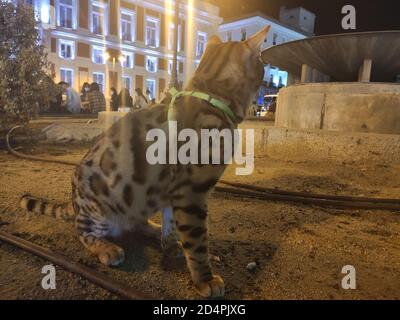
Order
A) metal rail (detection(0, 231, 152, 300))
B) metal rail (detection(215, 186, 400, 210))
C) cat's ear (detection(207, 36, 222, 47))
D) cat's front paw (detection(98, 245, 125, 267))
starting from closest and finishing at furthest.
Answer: metal rail (detection(0, 231, 152, 300)) → cat's front paw (detection(98, 245, 125, 267)) → cat's ear (detection(207, 36, 222, 47)) → metal rail (detection(215, 186, 400, 210))

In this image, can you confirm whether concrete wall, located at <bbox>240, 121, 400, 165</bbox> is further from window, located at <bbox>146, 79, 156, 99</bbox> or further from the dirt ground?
window, located at <bbox>146, 79, 156, 99</bbox>

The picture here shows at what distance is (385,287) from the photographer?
2.57 metres

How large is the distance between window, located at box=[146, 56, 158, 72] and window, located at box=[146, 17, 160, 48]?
1639 mm

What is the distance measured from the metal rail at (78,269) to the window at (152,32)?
4101cm

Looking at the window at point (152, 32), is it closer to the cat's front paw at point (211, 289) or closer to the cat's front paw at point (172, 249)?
the cat's front paw at point (172, 249)

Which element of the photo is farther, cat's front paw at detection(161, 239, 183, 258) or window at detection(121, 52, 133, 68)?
window at detection(121, 52, 133, 68)

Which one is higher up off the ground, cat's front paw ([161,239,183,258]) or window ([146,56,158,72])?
window ([146,56,158,72])

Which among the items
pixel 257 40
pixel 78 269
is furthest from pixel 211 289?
pixel 257 40

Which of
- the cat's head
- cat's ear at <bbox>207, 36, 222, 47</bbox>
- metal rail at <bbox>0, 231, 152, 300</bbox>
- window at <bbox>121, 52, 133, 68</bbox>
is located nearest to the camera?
metal rail at <bbox>0, 231, 152, 300</bbox>

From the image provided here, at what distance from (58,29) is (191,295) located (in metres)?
36.0

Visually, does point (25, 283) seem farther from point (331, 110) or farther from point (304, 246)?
point (331, 110)

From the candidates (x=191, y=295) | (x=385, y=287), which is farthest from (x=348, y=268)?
(x=191, y=295)

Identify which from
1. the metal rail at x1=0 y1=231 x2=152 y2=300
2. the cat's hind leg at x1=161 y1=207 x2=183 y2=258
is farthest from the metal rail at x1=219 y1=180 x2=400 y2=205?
the metal rail at x1=0 y1=231 x2=152 y2=300

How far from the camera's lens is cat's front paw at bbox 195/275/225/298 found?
2.37 meters
